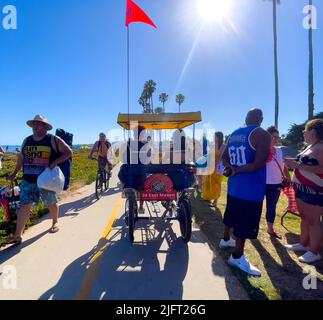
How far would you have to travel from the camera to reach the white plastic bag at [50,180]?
4316mm

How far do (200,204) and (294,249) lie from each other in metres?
3.50

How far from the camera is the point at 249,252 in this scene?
13.3 ft

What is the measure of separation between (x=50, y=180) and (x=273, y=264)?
13.0 ft

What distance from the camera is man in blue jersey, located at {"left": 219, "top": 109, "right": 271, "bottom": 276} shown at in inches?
127

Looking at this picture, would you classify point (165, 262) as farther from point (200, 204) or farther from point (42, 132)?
point (200, 204)

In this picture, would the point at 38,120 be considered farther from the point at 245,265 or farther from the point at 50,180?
the point at 245,265

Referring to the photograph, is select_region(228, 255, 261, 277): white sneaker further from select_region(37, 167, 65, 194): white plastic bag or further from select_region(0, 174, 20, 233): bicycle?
select_region(0, 174, 20, 233): bicycle

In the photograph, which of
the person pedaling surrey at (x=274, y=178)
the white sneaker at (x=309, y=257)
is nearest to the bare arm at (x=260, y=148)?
the person pedaling surrey at (x=274, y=178)

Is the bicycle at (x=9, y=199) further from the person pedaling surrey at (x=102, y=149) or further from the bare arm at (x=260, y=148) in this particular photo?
the bare arm at (x=260, y=148)

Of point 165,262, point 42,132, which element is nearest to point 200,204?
point 165,262

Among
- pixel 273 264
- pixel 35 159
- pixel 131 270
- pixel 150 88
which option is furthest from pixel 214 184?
pixel 150 88

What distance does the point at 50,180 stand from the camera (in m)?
4.35

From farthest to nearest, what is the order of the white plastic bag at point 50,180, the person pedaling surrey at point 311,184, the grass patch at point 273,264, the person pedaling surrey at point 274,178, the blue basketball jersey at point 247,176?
the person pedaling surrey at point 274,178 < the white plastic bag at point 50,180 < the person pedaling surrey at point 311,184 < the blue basketball jersey at point 247,176 < the grass patch at point 273,264

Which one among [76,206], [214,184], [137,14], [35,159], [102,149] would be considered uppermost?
[137,14]
